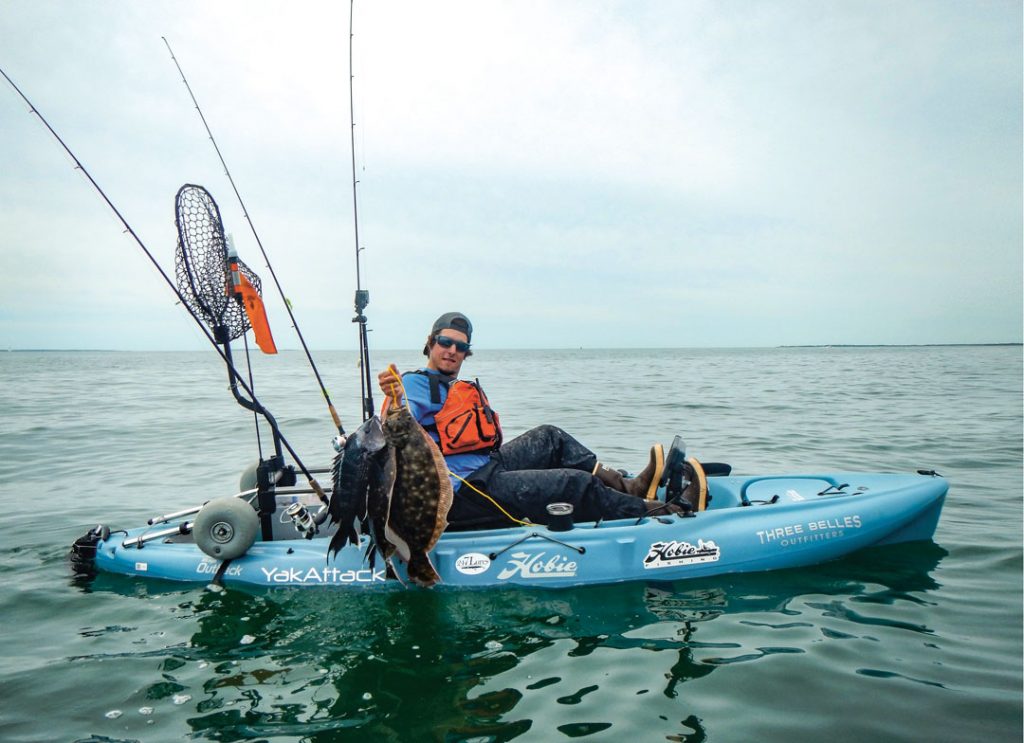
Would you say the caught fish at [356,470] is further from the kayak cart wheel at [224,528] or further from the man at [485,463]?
the kayak cart wheel at [224,528]

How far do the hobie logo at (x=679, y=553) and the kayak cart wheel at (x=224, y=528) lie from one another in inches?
127

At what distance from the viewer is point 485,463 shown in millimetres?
5367

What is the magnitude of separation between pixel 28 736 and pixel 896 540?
653 centimetres

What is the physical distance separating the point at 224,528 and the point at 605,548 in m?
3.07

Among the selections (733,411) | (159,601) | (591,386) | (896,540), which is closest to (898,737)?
(896,540)

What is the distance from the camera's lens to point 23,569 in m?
6.06

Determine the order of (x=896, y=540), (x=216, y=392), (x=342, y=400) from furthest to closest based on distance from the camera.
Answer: (x=216, y=392) → (x=342, y=400) → (x=896, y=540)

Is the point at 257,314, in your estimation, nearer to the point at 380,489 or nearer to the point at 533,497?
the point at 380,489

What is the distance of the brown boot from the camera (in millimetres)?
5652

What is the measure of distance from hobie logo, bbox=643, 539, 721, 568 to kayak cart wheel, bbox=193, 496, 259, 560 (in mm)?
3233

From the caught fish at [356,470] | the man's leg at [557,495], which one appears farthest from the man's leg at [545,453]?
the caught fish at [356,470]

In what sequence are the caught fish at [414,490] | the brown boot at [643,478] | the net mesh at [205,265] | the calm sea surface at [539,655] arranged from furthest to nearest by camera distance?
the brown boot at [643,478] → the net mesh at [205,265] → the caught fish at [414,490] → the calm sea surface at [539,655]

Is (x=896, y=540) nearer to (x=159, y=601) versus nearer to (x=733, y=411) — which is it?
(x=159, y=601)

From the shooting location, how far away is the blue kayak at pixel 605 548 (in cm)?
506
